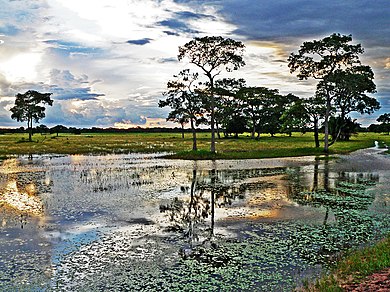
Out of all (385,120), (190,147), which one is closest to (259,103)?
(190,147)

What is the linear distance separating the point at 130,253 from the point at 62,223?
5.97 meters

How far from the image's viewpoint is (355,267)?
1098cm

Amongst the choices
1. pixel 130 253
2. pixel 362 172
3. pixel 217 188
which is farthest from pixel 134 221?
pixel 362 172

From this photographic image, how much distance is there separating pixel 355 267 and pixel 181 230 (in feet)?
24.0

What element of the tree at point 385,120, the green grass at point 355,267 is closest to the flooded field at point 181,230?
the green grass at point 355,267

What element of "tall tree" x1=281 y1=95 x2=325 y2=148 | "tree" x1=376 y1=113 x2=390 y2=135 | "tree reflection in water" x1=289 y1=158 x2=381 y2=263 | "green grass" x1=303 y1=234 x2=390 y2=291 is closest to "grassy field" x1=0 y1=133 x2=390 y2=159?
"tall tree" x1=281 y1=95 x2=325 y2=148

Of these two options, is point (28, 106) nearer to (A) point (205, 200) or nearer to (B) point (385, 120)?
(A) point (205, 200)

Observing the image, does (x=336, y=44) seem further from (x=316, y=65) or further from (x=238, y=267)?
(x=238, y=267)

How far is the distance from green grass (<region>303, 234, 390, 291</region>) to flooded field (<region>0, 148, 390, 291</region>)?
73 cm

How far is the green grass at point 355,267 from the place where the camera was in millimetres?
9885

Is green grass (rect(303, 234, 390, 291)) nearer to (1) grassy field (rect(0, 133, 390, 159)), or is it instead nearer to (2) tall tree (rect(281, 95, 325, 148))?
Result: (1) grassy field (rect(0, 133, 390, 159))

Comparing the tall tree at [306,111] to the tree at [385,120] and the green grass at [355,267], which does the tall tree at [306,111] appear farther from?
the tree at [385,120]

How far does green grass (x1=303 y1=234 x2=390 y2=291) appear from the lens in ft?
32.4

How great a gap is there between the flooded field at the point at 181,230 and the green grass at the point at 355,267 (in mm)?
728
